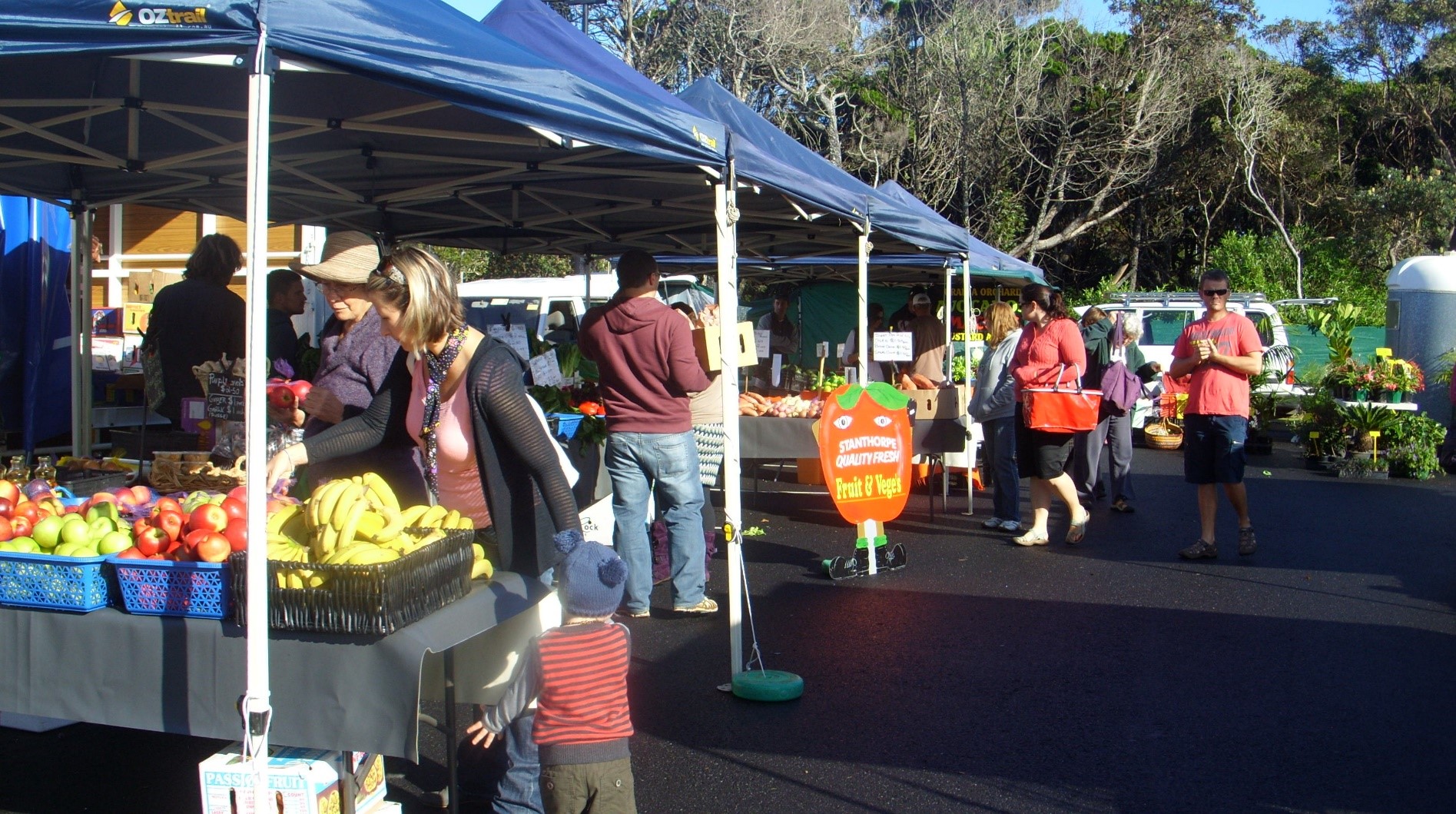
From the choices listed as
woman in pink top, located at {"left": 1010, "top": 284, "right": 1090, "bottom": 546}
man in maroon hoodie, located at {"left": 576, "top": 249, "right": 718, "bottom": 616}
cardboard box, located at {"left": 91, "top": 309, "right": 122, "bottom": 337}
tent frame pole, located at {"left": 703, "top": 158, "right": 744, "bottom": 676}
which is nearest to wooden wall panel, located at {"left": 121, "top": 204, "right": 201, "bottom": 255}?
cardboard box, located at {"left": 91, "top": 309, "right": 122, "bottom": 337}

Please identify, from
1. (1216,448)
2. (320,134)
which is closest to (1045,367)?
(1216,448)

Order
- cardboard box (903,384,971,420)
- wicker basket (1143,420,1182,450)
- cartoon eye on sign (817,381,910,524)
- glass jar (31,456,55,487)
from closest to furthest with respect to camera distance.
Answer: glass jar (31,456,55,487)
cartoon eye on sign (817,381,910,524)
cardboard box (903,384,971,420)
wicker basket (1143,420,1182,450)

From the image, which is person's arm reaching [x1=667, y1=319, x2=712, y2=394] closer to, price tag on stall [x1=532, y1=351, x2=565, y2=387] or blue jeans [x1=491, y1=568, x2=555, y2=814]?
price tag on stall [x1=532, y1=351, x2=565, y2=387]

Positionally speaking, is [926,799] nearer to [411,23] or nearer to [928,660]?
[928,660]

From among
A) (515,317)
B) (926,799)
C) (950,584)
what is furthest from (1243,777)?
(515,317)

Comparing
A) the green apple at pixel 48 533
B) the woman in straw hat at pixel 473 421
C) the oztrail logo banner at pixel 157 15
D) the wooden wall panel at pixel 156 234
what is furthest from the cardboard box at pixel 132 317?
the oztrail logo banner at pixel 157 15

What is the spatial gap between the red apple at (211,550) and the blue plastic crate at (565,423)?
10.5 ft

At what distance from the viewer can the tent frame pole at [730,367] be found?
4824 mm

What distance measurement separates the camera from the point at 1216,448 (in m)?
7.37

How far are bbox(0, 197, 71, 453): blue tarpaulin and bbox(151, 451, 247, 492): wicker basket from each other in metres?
4.34

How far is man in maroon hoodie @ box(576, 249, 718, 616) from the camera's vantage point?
5758mm

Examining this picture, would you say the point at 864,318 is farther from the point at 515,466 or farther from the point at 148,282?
the point at 148,282

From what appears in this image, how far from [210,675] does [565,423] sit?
350cm

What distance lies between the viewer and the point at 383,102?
4.72 metres
